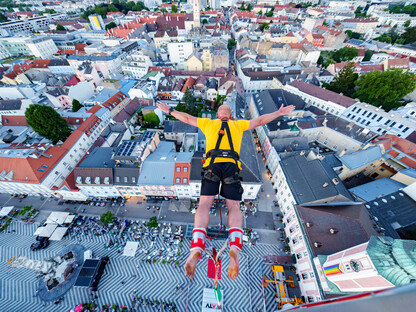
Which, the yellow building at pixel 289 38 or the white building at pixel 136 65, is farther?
the yellow building at pixel 289 38

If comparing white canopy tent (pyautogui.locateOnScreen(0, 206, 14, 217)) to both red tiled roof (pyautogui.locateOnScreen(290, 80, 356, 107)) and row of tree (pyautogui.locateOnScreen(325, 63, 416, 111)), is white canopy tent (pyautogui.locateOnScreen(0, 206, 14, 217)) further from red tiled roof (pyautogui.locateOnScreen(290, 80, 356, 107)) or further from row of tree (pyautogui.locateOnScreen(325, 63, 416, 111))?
row of tree (pyautogui.locateOnScreen(325, 63, 416, 111))

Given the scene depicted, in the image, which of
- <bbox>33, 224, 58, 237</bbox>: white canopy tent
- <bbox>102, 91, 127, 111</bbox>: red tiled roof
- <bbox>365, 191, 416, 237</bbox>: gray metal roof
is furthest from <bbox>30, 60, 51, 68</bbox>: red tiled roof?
<bbox>365, 191, 416, 237</bbox>: gray metal roof

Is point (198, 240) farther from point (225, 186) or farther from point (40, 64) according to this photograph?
point (40, 64)

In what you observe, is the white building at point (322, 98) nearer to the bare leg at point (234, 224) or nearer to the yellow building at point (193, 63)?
the yellow building at point (193, 63)

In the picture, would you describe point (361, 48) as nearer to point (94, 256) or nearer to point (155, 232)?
point (155, 232)

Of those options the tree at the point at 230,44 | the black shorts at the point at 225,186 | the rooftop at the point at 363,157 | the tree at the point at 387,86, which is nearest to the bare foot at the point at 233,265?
the black shorts at the point at 225,186

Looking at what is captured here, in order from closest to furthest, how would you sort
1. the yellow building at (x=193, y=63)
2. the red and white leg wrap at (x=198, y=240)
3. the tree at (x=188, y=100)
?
the red and white leg wrap at (x=198, y=240), the tree at (x=188, y=100), the yellow building at (x=193, y=63)

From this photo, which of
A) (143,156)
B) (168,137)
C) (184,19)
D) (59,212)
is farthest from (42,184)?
(184,19)
